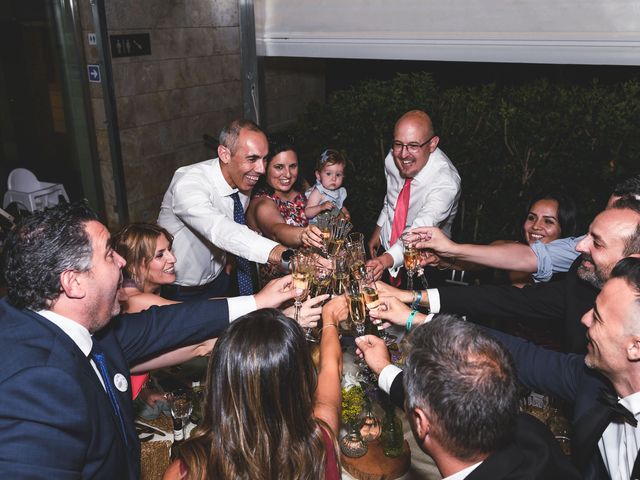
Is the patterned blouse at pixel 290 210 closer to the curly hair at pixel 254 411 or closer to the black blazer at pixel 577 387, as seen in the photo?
the black blazer at pixel 577 387

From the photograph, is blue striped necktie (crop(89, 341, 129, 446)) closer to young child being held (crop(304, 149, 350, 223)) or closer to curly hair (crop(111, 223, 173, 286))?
curly hair (crop(111, 223, 173, 286))

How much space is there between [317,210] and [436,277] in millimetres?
993

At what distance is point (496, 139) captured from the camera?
14.6 feet

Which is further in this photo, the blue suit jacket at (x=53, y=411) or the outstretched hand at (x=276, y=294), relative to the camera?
the outstretched hand at (x=276, y=294)

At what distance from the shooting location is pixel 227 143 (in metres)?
3.26


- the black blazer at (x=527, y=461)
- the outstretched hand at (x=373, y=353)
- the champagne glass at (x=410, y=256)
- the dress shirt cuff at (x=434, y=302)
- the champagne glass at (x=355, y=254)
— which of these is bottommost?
the dress shirt cuff at (x=434, y=302)

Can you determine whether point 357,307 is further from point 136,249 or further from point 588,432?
point 136,249

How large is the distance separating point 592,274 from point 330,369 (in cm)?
113

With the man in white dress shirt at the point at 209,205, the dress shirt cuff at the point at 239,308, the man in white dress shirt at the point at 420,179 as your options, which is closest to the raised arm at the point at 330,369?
the dress shirt cuff at the point at 239,308

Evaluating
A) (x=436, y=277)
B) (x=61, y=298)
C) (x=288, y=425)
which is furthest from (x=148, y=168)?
(x=288, y=425)

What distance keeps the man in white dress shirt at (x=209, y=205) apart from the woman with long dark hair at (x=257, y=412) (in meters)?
1.54

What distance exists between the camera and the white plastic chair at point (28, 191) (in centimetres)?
527

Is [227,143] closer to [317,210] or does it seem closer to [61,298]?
[317,210]

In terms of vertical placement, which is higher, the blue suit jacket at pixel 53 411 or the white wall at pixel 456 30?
the white wall at pixel 456 30
